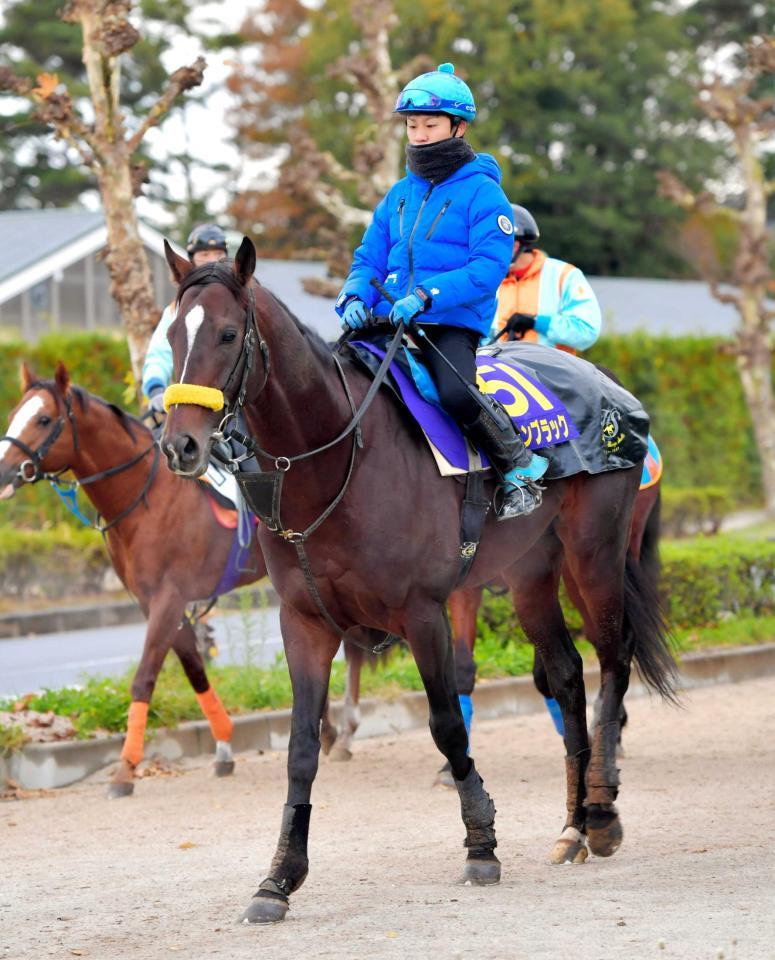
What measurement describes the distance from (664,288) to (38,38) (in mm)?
19882

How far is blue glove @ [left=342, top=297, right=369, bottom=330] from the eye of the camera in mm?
6227

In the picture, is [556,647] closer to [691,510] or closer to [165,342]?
[165,342]

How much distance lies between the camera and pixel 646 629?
25.7 ft

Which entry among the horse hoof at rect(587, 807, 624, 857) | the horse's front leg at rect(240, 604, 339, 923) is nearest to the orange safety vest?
the horse hoof at rect(587, 807, 624, 857)

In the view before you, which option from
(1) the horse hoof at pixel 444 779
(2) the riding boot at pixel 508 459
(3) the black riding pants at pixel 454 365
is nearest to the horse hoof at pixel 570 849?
(2) the riding boot at pixel 508 459

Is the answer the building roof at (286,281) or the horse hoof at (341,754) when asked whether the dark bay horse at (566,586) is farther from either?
the building roof at (286,281)

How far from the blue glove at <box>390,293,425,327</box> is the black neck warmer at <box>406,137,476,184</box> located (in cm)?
61

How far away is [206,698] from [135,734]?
0.73 m

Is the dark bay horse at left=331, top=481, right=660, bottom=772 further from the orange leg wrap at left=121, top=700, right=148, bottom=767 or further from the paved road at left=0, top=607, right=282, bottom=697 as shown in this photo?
the paved road at left=0, top=607, right=282, bottom=697

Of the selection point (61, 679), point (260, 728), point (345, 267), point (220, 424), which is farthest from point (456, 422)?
point (345, 267)

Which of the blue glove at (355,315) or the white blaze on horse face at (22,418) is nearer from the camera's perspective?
the blue glove at (355,315)

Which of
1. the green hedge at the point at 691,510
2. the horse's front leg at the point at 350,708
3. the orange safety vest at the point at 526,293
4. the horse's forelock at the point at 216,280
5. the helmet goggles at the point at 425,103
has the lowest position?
the green hedge at the point at 691,510

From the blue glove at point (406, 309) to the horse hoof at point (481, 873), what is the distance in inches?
83.3

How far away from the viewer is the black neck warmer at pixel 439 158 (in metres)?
6.34
